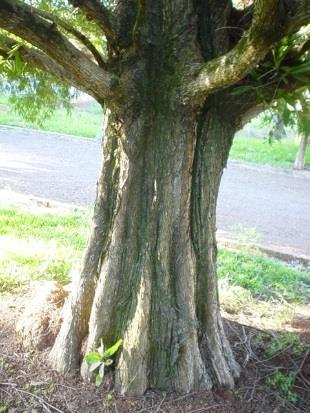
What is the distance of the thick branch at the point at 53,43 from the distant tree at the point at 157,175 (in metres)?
0.01

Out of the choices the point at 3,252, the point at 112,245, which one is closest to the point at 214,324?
the point at 112,245

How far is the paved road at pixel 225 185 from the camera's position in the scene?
27.4 feet

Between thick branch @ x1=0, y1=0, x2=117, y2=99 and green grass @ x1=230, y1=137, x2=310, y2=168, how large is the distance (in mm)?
11679

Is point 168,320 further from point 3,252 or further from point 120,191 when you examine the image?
point 3,252

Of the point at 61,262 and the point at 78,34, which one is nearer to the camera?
the point at 78,34

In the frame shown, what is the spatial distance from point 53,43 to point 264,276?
3.76m

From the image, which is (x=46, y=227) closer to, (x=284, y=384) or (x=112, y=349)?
(x=112, y=349)

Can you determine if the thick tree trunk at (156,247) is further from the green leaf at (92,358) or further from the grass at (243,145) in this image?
the grass at (243,145)

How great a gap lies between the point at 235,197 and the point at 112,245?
24.1 feet

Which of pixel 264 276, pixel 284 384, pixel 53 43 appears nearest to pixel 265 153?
pixel 264 276

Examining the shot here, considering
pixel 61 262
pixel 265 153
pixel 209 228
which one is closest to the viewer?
pixel 209 228

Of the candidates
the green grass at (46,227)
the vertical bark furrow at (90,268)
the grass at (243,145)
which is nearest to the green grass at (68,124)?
the grass at (243,145)

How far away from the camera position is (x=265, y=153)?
1502 centimetres

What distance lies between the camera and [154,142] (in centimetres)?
287
